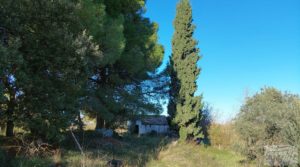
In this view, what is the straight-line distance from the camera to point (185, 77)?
23156 mm

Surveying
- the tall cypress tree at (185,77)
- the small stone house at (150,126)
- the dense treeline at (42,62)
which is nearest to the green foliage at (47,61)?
the dense treeline at (42,62)

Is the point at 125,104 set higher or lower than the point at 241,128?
higher

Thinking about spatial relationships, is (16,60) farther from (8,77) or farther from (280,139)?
(280,139)

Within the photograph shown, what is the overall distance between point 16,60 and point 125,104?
1098cm

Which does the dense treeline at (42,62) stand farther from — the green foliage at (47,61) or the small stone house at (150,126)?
the small stone house at (150,126)

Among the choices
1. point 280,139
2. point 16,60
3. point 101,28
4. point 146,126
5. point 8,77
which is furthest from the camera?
point 146,126


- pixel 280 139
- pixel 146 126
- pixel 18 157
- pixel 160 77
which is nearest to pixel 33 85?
pixel 18 157

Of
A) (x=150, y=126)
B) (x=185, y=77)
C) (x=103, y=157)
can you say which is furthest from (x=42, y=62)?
(x=150, y=126)

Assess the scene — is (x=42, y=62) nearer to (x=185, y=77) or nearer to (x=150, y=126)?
(x=185, y=77)

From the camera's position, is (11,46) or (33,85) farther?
(33,85)

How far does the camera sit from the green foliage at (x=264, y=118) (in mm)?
11570

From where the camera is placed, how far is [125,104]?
17750 millimetres

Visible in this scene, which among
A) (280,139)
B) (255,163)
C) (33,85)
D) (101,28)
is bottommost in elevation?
(255,163)

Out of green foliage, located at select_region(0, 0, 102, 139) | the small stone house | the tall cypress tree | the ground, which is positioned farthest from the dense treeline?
the small stone house
